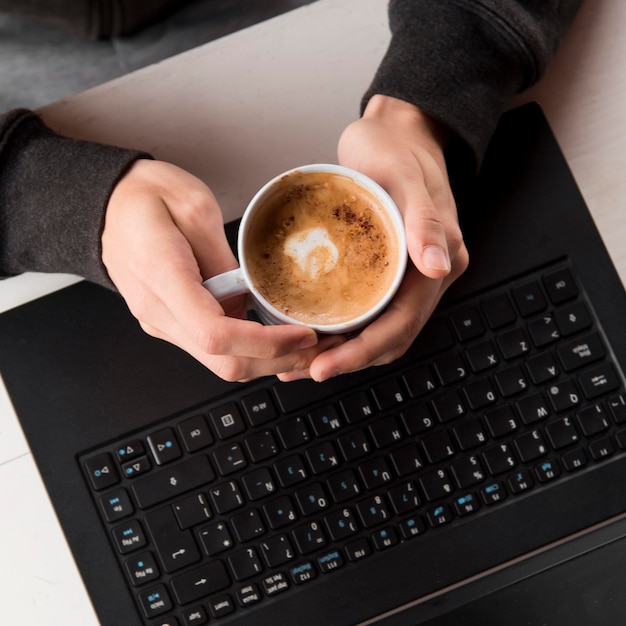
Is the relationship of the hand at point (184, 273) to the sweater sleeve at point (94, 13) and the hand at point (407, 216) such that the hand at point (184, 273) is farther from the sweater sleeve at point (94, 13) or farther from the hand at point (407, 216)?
the sweater sleeve at point (94, 13)

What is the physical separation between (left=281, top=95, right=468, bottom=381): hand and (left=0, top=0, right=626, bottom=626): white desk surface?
7 centimetres

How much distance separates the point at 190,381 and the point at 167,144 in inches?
8.9

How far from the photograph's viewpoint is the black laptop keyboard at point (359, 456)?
600mm

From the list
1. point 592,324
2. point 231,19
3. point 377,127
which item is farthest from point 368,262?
point 231,19

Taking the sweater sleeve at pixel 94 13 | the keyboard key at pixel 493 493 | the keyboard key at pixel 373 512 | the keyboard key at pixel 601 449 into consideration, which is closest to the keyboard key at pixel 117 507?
the keyboard key at pixel 373 512

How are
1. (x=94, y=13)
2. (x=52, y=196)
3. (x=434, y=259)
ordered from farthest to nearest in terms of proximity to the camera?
(x=94, y=13), (x=52, y=196), (x=434, y=259)

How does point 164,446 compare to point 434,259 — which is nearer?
point 434,259

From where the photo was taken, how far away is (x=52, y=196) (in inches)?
22.8

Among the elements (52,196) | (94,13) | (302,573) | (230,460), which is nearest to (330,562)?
(302,573)

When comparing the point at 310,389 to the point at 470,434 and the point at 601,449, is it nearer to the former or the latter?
the point at 470,434

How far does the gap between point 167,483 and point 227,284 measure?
0.24m

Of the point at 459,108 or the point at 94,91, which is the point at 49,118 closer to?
the point at 94,91

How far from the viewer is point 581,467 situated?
24.0 inches

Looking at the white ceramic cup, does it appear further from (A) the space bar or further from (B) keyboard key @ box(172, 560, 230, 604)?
(B) keyboard key @ box(172, 560, 230, 604)
